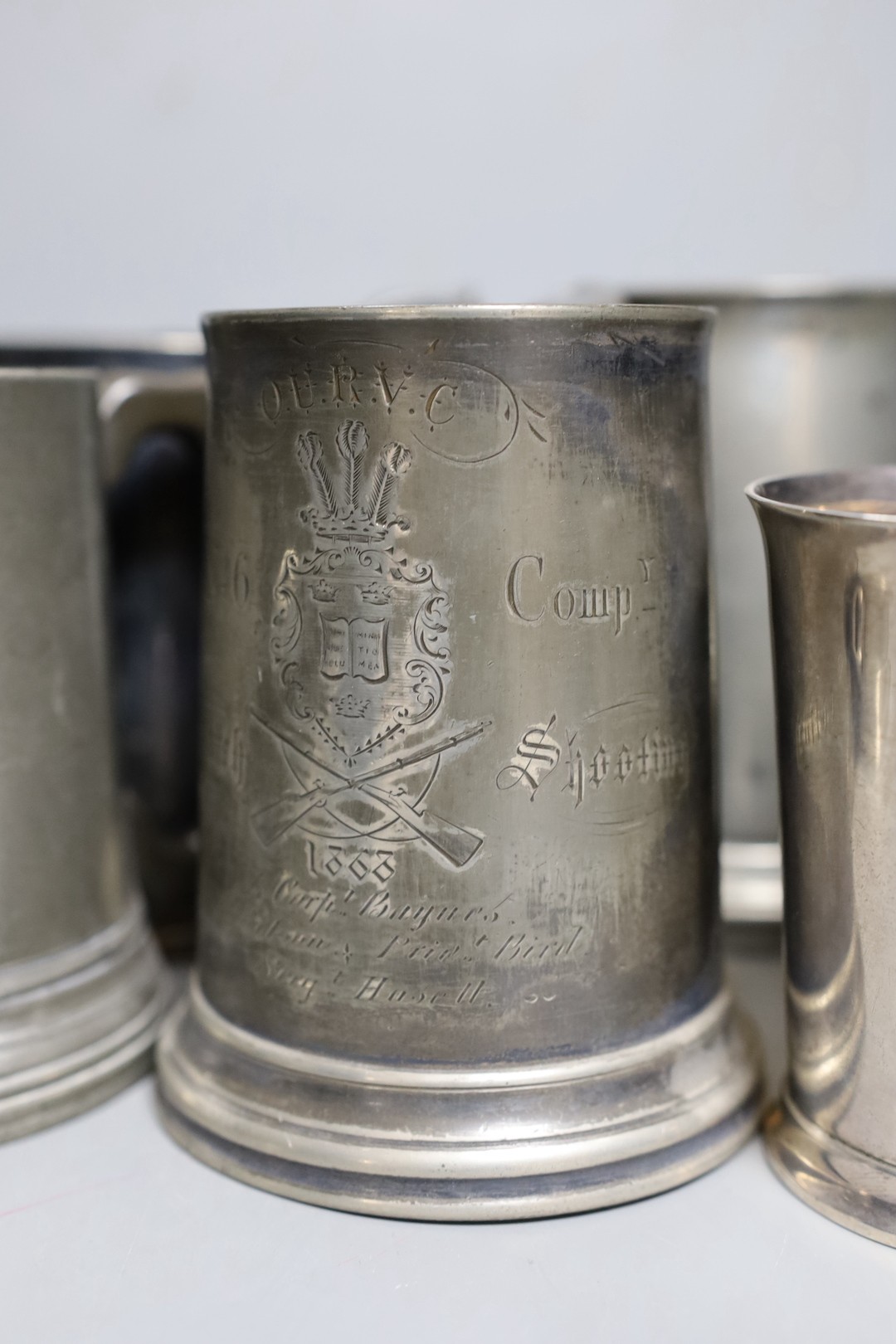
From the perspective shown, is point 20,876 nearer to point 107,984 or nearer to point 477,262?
point 107,984

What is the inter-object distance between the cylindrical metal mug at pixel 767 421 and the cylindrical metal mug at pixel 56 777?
14.1 inches

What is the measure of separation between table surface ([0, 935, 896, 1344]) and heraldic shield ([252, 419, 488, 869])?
173mm

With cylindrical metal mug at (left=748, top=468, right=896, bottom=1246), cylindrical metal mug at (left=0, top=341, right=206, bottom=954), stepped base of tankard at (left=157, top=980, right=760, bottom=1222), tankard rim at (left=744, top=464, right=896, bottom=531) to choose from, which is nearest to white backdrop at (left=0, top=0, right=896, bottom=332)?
cylindrical metal mug at (left=0, top=341, right=206, bottom=954)

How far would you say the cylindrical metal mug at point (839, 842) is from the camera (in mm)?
585

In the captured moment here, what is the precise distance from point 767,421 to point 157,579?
383 millimetres

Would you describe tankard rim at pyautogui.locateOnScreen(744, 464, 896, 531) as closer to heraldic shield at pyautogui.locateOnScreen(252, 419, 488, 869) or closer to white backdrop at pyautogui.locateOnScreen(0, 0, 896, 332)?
heraldic shield at pyautogui.locateOnScreen(252, 419, 488, 869)

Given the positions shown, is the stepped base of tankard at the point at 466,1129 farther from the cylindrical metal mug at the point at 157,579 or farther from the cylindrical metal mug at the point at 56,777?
the cylindrical metal mug at the point at 157,579

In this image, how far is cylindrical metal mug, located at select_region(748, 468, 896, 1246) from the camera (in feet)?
1.92

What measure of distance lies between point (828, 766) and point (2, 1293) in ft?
1.37

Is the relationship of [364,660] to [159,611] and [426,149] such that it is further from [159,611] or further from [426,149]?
[426,149]

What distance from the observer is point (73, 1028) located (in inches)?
28.7

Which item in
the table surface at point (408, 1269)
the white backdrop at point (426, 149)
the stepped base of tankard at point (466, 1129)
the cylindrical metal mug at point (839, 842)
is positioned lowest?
the table surface at point (408, 1269)

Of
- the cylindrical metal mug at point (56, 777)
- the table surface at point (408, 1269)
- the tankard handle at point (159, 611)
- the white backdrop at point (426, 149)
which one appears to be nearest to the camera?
the table surface at point (408, 1269)

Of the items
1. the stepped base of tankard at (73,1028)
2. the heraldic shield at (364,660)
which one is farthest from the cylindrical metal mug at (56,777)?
the heraldic shield at (364,660)
